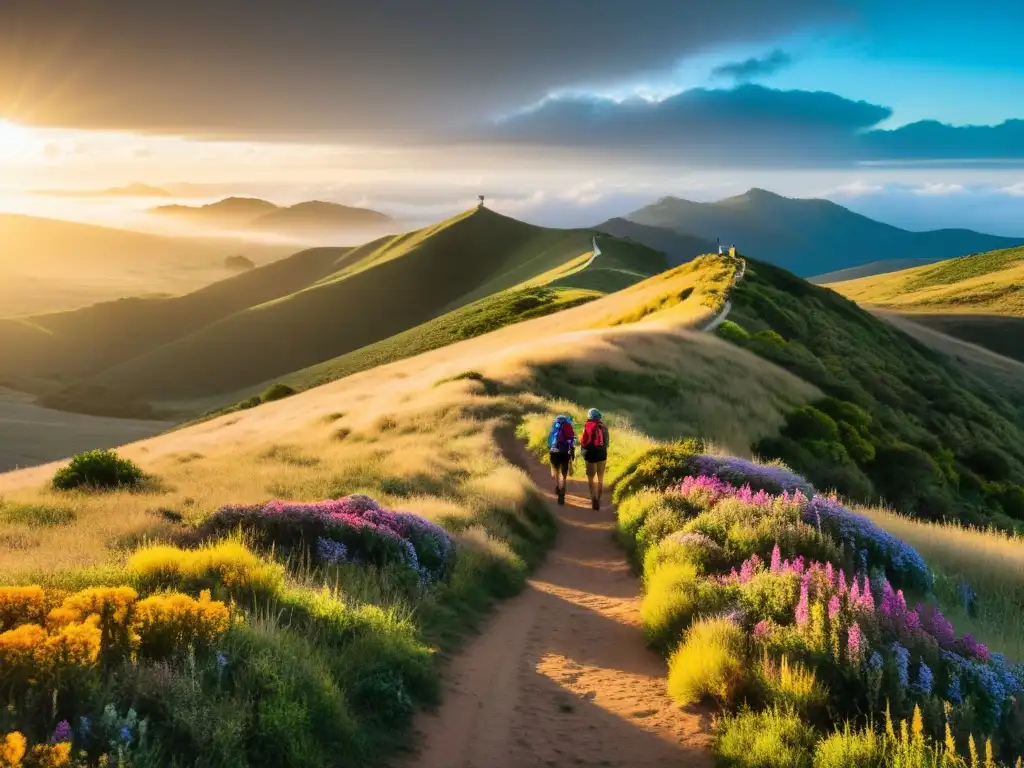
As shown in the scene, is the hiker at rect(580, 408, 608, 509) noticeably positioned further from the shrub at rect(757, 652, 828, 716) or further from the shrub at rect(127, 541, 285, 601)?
the shrub at rect(757, 652, 828, 716)

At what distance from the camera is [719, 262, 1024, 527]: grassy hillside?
30188 millimetres

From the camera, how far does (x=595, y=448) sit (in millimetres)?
17406

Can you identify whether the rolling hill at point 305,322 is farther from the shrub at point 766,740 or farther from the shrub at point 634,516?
the shrub at point 766,740

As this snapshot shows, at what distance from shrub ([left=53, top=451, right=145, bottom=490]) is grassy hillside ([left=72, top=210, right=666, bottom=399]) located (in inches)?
3565

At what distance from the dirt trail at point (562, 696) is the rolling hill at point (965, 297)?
3834 inches

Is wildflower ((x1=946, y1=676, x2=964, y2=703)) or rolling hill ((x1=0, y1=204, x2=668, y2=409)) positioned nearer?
wildflower ((x1=946, y1=676, x2=964, y2=703))

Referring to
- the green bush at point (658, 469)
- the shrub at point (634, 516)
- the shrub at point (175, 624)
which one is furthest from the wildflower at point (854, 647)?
the green bush at point (658, 469)

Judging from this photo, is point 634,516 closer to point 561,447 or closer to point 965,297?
point 561,447

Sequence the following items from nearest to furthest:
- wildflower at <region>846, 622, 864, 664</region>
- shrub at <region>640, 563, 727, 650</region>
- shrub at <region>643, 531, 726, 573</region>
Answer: wildflower at <region>846, 622, 864, 664</region>
shrub at <region>640, 563, 727, 650</region>
shrub at <region>643, 531, 726, 573</region>

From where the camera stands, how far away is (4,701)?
5.09 meters

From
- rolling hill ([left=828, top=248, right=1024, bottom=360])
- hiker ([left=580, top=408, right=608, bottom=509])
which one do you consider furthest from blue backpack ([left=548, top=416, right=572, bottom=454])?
rolling hill ([left=828, top=248, right=1024, bottom=360])

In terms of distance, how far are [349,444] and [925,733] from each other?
60.2 ft

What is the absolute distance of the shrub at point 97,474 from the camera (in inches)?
718

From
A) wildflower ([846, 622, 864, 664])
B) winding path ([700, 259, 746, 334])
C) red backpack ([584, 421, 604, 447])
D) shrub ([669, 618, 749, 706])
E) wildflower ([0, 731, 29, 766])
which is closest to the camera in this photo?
wildflower ([0, 731, 29, 766])
